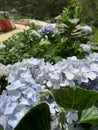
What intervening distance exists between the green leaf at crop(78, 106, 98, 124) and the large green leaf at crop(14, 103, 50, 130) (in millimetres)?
182

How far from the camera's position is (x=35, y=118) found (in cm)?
145

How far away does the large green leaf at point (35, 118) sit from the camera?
1438mm

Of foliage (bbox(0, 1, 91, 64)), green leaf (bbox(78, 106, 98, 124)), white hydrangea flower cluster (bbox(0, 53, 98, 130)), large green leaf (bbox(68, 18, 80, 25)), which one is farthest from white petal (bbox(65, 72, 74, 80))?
large green leaf (bbox(68, 18, 80, 25))

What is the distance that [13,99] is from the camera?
65.8 inches

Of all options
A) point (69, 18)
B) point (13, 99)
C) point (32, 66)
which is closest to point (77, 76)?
point (32, 66)

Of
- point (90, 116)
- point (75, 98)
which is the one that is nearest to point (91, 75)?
point (90, 116)

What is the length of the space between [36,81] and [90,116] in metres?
0.44

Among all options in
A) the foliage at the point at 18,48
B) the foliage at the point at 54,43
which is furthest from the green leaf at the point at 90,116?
the foliage at the point at 18,48

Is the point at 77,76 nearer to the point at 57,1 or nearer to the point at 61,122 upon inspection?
the point at 61,122

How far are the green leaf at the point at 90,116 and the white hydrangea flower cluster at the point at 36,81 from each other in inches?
4.8

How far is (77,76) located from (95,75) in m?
0.08

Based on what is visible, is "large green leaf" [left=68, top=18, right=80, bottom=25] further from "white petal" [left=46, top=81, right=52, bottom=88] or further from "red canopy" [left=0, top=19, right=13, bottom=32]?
"red canopy" [left=0, top=19, right=13, bottom=32]

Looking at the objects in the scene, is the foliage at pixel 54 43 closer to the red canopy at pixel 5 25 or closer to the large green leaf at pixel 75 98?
the large green leaf at pixel 75 98

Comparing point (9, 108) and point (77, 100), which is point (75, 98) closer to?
point (77, 100)
